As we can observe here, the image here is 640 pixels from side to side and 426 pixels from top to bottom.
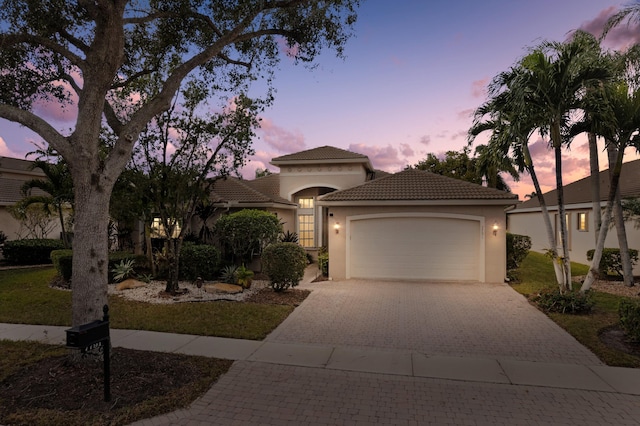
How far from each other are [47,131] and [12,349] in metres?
3.75

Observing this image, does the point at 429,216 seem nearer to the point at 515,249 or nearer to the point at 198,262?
the point at 515,249

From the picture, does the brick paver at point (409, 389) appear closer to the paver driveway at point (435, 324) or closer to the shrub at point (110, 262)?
the paver driveway at point (435, 324)

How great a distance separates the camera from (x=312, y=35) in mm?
8172

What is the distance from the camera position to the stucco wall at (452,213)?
38.8ft

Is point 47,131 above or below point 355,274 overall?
above

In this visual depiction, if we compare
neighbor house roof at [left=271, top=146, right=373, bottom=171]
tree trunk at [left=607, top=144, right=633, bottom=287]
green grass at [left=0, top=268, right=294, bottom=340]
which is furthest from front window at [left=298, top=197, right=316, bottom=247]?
tree trunk at [left=607, top=144, right=633, bottom=287]

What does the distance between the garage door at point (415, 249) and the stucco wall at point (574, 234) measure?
257 centimetres

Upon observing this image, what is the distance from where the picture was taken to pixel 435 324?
299 inches

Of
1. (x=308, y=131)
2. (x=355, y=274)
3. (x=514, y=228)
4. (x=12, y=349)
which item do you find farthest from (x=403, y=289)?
(x=514, y=228)

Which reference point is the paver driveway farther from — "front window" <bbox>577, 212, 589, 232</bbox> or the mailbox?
"front window" <bbox>577, 212, 589, 232</bbox>

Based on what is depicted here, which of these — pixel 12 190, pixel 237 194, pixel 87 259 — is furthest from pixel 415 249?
pixel 12 190

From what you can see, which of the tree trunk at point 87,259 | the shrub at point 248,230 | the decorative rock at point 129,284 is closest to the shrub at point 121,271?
the decorative rock at point 129,284

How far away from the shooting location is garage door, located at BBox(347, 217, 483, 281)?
39.7 ft

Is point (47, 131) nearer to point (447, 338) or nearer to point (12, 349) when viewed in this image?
point (12, 349)
